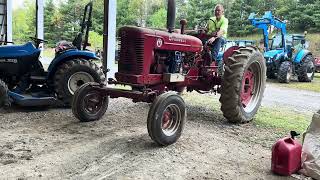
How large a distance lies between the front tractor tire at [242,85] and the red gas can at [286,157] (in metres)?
1.92

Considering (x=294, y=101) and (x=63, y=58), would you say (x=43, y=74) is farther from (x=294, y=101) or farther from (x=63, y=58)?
(x=294, y=101)

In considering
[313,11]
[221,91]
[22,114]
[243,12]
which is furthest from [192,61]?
[243,12]

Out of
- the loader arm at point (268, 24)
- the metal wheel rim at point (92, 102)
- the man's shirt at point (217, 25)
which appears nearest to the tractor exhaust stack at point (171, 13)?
the metal wheel rim at point (92, 102)

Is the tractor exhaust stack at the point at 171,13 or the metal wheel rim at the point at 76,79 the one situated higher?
the tractor exhaust stack at the point at 171,13

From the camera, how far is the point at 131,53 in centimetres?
514

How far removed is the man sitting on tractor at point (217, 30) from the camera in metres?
6.66

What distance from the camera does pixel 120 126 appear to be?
577cm

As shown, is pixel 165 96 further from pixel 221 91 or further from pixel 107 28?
pixel 107 28

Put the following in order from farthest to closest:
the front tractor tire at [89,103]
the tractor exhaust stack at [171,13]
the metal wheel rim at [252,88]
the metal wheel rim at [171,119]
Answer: the metal wheel rim at [252,88] < the front tractor tire at [89,103] < the tractor exhaust stack at [171,13] < the metal wheel rim at [171,119]

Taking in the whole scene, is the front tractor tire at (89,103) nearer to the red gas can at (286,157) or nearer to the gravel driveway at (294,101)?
the red gas can at (286,157)

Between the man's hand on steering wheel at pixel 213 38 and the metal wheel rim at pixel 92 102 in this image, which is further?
the man's hand on steering wheel at pixel 213 38

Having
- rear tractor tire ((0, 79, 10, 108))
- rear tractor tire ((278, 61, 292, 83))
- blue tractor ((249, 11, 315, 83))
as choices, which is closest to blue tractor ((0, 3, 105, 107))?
rear tractor tire ((0, 79, 10, 108))

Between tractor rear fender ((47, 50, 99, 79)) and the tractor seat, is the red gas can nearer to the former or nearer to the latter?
tractor rear fender ((47, 50, 99, 79))

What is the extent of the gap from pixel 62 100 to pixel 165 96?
280 cm
